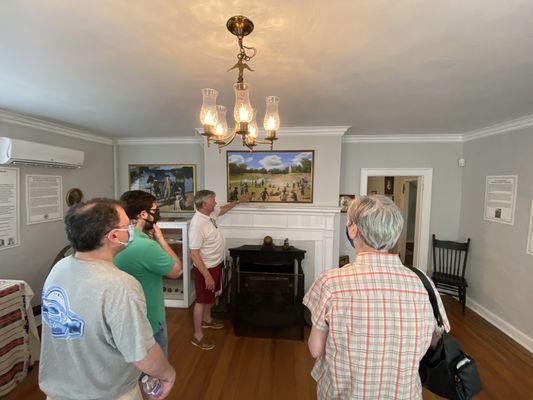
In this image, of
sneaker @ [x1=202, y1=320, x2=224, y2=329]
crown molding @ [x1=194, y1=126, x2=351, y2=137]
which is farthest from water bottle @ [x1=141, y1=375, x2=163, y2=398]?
crown molding @ [x1=194, y1=126, x2=351, y2=137]

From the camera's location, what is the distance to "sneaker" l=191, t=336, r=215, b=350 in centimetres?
237

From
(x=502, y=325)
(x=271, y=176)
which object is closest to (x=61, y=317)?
(x=271, y=176)

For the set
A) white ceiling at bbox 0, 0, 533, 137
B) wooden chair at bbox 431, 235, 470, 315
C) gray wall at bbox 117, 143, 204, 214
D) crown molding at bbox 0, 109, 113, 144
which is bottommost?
wooden chair at bbox 431, 235, 470, 315

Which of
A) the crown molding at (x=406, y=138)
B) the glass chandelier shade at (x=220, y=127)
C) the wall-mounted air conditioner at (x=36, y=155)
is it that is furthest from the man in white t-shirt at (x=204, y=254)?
the crown molding at (x=406, y=138)

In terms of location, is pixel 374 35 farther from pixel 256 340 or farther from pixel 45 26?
pixel 256 340

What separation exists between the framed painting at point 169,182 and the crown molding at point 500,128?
12.3 ft

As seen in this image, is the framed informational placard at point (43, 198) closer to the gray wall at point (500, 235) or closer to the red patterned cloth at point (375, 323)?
the red patterned cloth at point (375, 323)

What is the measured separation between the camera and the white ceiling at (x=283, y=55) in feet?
3.28

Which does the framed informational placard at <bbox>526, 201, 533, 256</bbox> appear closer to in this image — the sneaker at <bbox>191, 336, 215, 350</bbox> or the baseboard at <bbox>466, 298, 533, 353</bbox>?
the baseboard at <bbox>466, 298, 533, 353</bbox>

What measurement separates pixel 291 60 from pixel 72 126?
3.00m

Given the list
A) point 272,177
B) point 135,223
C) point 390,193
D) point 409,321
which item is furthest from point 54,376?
point 390,193

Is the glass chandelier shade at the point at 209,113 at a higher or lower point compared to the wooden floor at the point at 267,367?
higher

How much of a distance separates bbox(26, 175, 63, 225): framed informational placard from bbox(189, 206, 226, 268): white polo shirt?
1.90m

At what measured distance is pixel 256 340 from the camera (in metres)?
2.52
